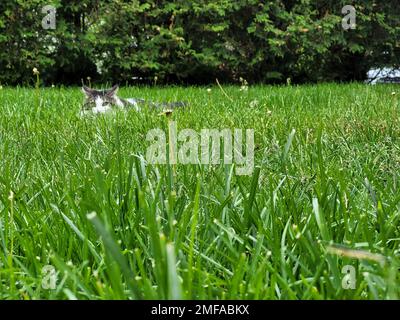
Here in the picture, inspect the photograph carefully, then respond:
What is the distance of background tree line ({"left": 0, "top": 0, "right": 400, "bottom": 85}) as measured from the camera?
768 cm

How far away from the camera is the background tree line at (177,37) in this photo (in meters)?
7.68

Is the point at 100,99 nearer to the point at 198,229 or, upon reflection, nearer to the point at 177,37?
the point at 198,229

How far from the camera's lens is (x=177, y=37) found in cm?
795

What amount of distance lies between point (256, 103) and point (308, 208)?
270cm

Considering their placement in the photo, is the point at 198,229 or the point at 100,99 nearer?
the point at 198,229

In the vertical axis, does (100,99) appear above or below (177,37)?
below

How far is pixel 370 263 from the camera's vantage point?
2.95 feet

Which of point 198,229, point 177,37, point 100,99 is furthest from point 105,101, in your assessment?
point 177,37

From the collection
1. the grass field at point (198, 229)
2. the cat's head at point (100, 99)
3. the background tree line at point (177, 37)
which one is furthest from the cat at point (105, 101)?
the background tree line at point (177, 37)

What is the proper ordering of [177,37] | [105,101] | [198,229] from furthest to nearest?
[177,37], [105,101], [198,229]

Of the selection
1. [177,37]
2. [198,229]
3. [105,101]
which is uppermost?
[177,37]

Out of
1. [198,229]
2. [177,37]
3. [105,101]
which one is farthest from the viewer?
[177,37]

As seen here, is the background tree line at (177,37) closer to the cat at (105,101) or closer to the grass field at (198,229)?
the cat at (105,101)
